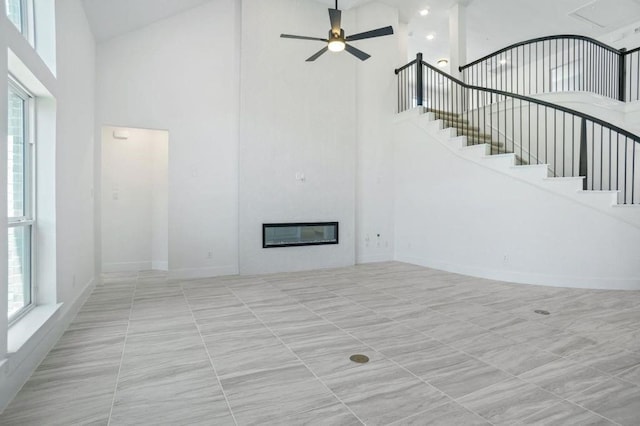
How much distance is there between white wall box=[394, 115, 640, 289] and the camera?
16.4 ft

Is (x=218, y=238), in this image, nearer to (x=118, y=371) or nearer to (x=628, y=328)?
(x=118, y=371)

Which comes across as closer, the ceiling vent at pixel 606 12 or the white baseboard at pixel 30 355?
the white baseboard at pixel 30 355

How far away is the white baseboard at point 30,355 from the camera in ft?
6.98

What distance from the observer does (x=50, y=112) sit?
3.21m

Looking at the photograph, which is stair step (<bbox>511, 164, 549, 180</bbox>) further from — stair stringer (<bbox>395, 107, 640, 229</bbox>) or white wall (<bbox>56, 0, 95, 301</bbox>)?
white wall (<bbox>56, 0, 95, 301</bbox>)

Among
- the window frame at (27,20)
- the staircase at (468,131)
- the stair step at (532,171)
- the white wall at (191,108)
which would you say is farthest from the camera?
the staircase at (468,131)

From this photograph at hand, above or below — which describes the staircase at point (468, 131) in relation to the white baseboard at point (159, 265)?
Result: above

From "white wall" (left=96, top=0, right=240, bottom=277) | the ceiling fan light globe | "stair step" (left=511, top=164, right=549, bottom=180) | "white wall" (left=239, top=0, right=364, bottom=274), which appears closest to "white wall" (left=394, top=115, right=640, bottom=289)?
"stair step" (left=511, top=164, right=549, bottom=180)

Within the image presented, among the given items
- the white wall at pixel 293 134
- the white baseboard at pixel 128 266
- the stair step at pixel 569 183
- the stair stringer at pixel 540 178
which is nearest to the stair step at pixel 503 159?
the stair stringer at pixel 540 178

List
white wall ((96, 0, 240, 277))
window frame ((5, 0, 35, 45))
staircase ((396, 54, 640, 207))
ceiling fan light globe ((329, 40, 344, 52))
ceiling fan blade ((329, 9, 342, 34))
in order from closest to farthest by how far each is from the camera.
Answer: window frame ((5, 0, 35, 45))
ceiling fan blade ((329, 9, 342, 34))
ceiling fan light globe ((329, 40, 344, 52))
white wall ((96, 0, 240, 277))
staircase ((396, 54, 640, 207))

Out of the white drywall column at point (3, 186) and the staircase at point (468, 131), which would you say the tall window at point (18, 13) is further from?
the staircase at point (468, 131)

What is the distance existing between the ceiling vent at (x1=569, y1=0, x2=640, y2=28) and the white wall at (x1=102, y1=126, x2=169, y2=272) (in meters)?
9.17

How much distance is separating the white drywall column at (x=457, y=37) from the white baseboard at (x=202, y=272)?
256 inches

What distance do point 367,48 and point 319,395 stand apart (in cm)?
695
